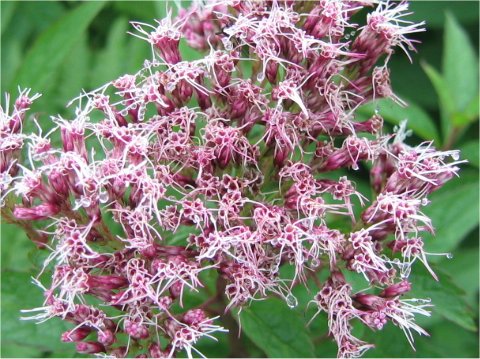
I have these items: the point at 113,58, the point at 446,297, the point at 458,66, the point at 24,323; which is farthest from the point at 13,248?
the point at 458,66

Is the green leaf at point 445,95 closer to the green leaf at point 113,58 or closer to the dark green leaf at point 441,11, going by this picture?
the dark green leaf at point 441,11

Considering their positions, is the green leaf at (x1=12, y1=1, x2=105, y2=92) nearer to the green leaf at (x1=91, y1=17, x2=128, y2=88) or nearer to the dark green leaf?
the green leaf at (x1=91, y1=17, x2=128, y2=88)

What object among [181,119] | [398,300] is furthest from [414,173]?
[181,119]

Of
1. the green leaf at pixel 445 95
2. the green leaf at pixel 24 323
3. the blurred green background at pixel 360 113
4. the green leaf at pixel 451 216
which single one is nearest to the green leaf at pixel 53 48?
the blurred green background at pixel 360 113

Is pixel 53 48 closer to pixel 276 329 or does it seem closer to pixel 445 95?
pixel 276 329

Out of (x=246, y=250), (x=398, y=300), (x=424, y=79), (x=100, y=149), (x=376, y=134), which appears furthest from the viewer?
(x=424, y=79)

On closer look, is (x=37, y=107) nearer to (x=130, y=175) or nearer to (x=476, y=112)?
(x=130, y=175)
